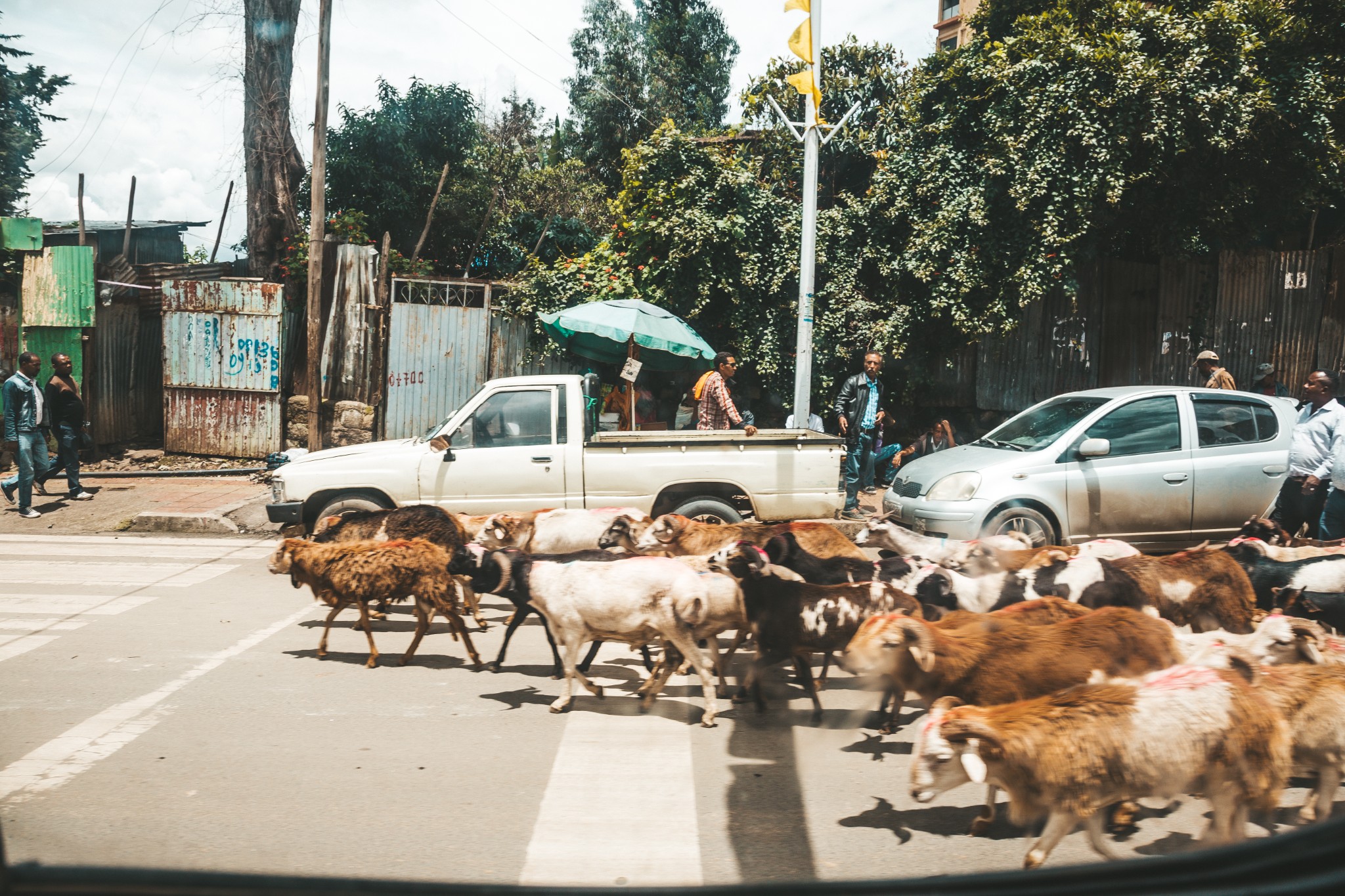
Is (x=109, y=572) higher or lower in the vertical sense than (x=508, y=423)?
lower

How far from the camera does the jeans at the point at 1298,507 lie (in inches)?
333

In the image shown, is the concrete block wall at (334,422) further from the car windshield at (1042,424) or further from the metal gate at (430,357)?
the car windshield at (1042,424)

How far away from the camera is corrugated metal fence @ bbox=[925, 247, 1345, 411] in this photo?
47.4ft

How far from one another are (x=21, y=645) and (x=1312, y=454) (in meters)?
10.8

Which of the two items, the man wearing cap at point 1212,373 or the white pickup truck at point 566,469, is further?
the man wearing cap at point 1212,373

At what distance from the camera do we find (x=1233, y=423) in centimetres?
948

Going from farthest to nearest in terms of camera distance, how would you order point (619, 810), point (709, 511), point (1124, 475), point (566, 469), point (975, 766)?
point (709, 511) → point (566, 469) → point (1124, 475) → point (619, 810) → point (975, 766)

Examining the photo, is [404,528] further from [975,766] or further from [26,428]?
[26,428]

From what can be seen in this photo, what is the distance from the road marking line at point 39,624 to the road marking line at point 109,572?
122 cm

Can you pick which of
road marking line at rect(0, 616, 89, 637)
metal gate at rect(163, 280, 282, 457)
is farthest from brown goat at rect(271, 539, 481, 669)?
metal gate at rect(163, 280, 282, 457)

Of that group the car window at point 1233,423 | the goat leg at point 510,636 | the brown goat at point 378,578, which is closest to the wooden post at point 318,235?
the brown goat at point 378,578

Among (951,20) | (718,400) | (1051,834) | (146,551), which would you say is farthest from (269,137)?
(951,20)

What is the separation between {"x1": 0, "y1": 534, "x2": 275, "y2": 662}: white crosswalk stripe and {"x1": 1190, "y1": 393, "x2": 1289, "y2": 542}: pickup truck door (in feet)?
32.8

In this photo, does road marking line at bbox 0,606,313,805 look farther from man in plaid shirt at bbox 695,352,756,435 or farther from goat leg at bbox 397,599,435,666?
man in plaid shirt at bbox 695,352,756,435
